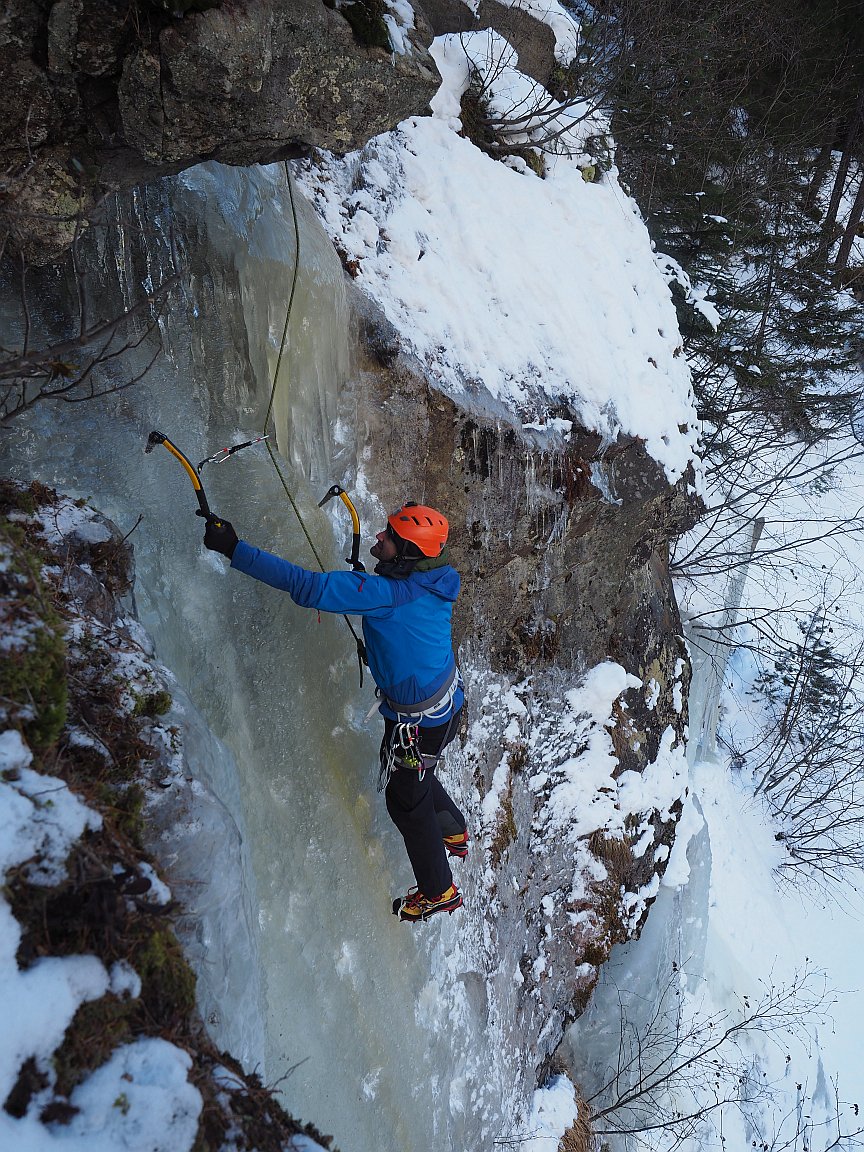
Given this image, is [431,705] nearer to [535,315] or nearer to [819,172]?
[535,315]

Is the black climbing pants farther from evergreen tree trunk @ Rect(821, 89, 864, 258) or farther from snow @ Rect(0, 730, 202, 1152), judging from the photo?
evergreen tree trunk @ Rect(821, 89, 864, 258)

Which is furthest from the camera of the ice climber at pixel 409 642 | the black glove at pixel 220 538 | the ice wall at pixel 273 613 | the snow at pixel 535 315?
the snow at pixel 535 315

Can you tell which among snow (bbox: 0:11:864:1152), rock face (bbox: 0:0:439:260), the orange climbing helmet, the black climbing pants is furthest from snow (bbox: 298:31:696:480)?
the black climbing pants

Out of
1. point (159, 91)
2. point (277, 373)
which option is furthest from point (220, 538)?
point (159, 91)

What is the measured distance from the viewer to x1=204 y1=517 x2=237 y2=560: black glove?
9.72ft

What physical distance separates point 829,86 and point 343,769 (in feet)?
41.6

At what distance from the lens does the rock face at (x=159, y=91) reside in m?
2.43

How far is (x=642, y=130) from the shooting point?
934 cm

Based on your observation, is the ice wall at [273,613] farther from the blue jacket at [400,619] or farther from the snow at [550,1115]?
the snow at [550,1115]

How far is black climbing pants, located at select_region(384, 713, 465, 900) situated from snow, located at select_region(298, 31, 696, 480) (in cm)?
232

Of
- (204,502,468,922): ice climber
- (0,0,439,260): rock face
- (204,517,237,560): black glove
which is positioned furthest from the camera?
(204,502,468,922): ice climber

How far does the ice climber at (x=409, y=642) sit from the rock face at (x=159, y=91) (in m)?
1.43

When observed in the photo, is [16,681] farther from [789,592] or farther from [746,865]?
[789,592]

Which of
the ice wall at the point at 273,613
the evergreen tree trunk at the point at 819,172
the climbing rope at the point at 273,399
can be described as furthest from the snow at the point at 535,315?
the evergreen tree trunk at the point at 819,172
